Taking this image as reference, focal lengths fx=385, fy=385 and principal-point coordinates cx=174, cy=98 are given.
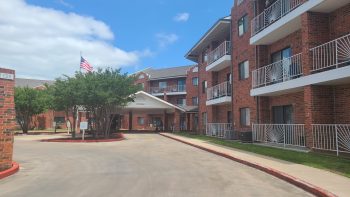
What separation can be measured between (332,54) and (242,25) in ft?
38.5

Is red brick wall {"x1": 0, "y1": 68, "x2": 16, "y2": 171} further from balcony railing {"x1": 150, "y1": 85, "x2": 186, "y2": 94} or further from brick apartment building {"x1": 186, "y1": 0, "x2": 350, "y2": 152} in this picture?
balcony railing {"x1": 150, "y1": 85, "x2": 186, "y2": 94}

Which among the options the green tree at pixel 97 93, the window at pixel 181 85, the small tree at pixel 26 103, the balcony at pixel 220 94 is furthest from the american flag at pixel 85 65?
the window at pixel 181 85

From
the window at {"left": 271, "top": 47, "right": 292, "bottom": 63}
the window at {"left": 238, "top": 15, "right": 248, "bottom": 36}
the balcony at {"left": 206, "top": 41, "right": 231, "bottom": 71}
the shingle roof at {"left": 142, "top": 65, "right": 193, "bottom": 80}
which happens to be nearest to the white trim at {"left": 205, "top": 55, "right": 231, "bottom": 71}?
the balcony at {"left": 206, "top": 41, "right": 231, "bottom": 71}

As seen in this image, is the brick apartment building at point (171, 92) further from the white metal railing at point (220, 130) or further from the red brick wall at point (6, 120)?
the red brick wall at point (6, 120)

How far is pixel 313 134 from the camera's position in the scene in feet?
53.7

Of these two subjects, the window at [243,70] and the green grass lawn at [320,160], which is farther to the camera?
the window at [243,70]

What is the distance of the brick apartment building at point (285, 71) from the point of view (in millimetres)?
16016

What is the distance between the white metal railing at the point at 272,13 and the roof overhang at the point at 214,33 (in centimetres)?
580

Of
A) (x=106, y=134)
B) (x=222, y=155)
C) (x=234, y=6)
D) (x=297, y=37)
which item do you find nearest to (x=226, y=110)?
(x=234, y=6)

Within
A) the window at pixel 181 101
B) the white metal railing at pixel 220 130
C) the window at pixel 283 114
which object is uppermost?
the window at pixel 181 101

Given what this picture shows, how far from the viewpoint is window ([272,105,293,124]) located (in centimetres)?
2092

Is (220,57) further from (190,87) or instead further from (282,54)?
(190,87)

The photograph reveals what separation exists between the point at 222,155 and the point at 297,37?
7558mm

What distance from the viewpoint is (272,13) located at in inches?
842
